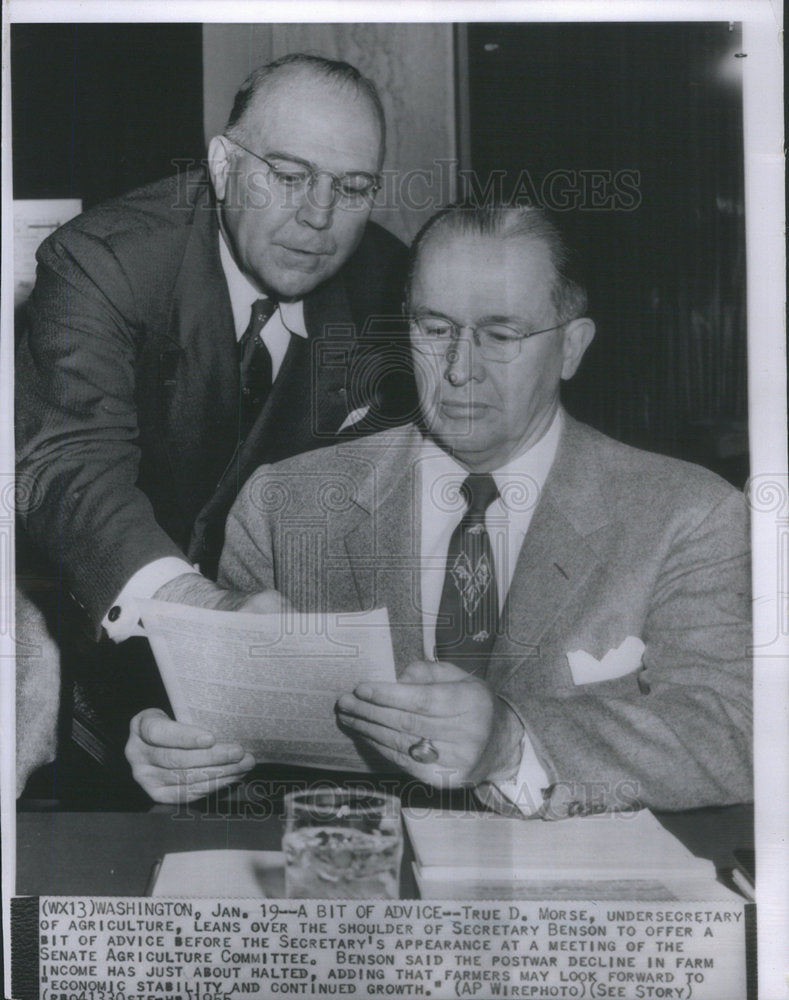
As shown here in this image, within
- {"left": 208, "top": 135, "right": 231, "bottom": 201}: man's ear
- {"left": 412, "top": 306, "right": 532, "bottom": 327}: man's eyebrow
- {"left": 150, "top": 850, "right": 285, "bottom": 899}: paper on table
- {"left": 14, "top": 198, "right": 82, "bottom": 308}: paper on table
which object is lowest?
{"left": 150, "top": 850, "right": 285, "bottom": 899}: paper on table

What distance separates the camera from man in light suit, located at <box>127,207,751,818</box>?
203 centimetres

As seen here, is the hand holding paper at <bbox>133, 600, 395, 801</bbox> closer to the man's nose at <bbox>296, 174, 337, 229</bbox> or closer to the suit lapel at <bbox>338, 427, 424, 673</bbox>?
the suit lapel at <bbox>338, 427, 424, 673</bbox>

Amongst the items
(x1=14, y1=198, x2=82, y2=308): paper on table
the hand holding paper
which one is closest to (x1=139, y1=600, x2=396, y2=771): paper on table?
the hand holding paper

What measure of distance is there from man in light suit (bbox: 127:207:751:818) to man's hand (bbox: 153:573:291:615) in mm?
26

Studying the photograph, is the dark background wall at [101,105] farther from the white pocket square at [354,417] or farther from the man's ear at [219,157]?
the white pocket square at [354,417]

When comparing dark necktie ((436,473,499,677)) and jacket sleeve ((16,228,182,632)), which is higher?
jacket sleeve ((16,228,182,632))

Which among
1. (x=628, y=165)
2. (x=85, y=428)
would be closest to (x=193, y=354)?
(x=85, y=428)

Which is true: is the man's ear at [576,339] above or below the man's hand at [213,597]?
above

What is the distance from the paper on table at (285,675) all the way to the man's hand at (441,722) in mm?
32

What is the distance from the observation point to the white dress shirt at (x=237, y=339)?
2.08 m

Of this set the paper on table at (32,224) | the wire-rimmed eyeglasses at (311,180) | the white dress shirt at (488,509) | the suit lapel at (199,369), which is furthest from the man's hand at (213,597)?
the wire-rimmed eyeglasses at (311,180)

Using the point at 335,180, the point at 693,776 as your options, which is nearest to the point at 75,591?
the point at 335,180

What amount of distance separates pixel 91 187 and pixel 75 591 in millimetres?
763

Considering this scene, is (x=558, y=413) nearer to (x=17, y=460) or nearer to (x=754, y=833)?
(x=754, y=833)
